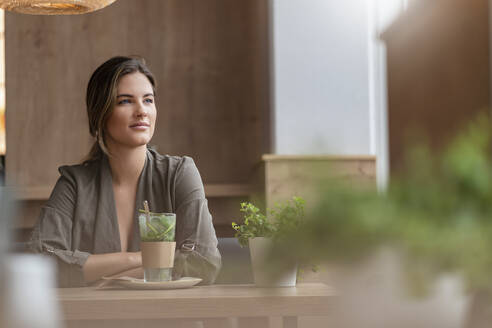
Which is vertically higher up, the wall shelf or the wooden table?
the wall shelf

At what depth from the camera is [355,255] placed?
0.35m

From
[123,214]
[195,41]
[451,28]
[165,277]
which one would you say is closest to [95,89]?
[123,214]

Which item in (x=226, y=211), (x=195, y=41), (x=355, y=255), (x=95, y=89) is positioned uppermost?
(x=195, y=41)

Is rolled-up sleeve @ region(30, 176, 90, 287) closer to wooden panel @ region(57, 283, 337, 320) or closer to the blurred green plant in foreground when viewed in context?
wooden panel @ region(57, 283, 337, 320)

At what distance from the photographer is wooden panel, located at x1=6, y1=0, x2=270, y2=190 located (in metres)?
3.79

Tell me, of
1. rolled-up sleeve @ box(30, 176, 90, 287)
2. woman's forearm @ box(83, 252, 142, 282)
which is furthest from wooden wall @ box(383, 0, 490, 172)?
woman's forearm @ box(83, 252, 142, 282)

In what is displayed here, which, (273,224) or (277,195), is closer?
(273,224)

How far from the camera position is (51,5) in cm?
201

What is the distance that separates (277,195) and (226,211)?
74 cm

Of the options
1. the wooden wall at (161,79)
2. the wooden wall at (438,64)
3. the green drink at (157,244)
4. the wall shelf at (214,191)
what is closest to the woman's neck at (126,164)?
the green drink at (157,244)

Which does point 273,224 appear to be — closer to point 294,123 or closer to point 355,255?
point 355,255

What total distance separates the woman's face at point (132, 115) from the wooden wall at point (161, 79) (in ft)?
5.78

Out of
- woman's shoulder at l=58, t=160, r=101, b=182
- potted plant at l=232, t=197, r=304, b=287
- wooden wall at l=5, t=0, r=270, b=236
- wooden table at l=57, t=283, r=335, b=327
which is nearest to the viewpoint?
wooden table at l=57, t=283, r=335, b=327

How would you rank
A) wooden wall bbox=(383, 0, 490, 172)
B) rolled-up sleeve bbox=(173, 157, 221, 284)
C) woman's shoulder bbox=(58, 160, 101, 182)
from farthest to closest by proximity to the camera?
wooden wall bbox=(383, 0, 490, 172) < woman's shoulder bbox=(58, 160, 101, 182) < rolled-up sleeve bbox=(173, 157, 221, 284)
